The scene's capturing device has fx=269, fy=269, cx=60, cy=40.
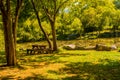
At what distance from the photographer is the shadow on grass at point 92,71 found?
1373 cm

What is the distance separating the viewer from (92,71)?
50.2 feet

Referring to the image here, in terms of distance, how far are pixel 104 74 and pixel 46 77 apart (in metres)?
3.21

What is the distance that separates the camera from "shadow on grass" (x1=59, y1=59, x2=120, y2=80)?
45.0 ft

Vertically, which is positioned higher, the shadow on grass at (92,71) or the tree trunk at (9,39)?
the tree trunk at (9,39)

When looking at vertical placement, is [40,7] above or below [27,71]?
above

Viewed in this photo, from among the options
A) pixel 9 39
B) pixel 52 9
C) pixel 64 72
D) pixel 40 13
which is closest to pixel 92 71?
pixel 64 72

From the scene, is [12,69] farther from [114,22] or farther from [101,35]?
[101,35]

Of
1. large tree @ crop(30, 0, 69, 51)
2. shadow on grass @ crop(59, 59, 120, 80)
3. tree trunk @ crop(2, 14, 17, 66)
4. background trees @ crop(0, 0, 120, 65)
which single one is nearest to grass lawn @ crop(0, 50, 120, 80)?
shadow on grass @ crop(59, 59, 120, 80)

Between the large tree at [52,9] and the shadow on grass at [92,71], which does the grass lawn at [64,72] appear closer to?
the shadow on grass at [92,71]

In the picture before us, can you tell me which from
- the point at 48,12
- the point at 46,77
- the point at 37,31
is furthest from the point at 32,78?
the point at 37,31

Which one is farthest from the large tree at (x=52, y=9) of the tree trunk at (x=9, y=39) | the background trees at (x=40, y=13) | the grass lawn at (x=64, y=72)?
the tree trunk at (x=9, y=39)

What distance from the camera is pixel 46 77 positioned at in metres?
13.6

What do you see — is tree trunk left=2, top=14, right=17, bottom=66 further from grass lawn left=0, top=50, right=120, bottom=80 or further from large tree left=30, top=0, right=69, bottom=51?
large tree left=30, top=0, right=69, bottom=51

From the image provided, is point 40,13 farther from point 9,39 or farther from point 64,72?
point 64,72
